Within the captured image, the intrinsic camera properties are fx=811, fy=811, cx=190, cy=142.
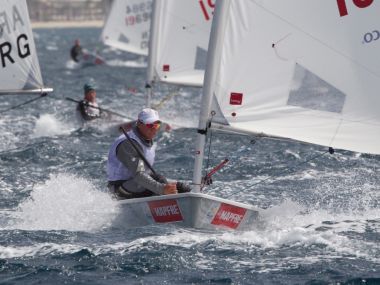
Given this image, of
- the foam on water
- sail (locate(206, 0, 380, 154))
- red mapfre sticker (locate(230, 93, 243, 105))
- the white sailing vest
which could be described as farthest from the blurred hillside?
red mapfre sticker (locate(230, 93, 243, 105))

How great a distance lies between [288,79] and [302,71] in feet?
0.53

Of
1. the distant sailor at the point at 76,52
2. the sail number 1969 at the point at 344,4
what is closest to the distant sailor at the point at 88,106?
the sail number 1969 at the point at 344,4

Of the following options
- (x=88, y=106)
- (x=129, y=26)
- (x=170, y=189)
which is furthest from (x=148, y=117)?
(x=129, y=26)

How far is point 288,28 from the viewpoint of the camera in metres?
8.05

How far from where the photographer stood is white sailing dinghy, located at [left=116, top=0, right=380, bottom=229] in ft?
26.1

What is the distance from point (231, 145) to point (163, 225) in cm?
646

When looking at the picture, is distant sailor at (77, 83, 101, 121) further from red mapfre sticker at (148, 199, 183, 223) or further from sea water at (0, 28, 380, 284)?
red mapfre sticker at (148, 199, 183, 223)

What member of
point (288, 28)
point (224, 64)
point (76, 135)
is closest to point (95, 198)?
point (224, 64)

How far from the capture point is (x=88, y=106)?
15.7 m

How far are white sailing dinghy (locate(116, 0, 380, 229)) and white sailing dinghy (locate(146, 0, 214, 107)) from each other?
22.2 feet

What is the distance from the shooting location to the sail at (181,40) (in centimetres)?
1486

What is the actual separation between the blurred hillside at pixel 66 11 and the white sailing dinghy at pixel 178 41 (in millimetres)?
98261

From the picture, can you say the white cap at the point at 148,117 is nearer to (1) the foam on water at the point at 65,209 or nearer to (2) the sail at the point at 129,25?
(1) the foam on water at the point at 65,209

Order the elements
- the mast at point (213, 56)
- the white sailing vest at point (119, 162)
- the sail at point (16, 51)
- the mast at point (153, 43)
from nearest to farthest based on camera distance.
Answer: the mast at point (213, 56), the white sailing vest at point (119, 162), the sail at point (16, 51), the mast at point (153, 43)
